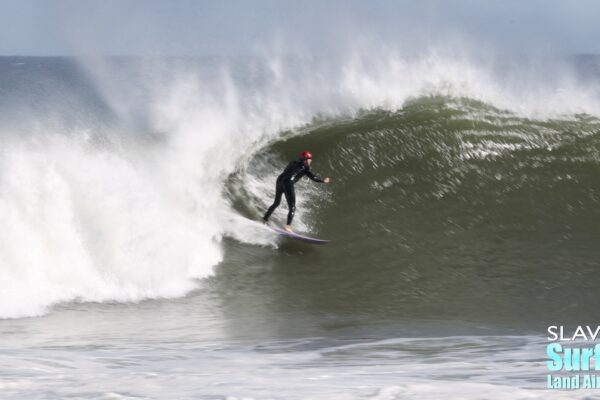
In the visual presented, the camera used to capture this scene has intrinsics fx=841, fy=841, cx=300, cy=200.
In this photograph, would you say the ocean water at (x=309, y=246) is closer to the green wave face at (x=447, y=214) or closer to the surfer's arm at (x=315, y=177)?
the green wave face at (x=447, y=214)

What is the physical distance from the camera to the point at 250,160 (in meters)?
13.1

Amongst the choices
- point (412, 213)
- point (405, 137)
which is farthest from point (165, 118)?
point (412, 213)

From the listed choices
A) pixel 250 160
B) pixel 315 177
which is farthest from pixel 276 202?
pixel 250 160

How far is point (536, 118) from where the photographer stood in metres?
15.4

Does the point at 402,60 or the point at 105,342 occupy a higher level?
the point at 402,60

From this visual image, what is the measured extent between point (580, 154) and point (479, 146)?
1.65 metres

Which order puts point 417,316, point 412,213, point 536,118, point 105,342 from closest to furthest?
point 105,342 → point 417,316 → point 412,213 → point 536,118

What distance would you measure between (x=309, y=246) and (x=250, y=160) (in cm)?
269

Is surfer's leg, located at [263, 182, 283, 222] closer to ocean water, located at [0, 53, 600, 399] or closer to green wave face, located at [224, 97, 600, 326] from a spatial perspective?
ocean water, located at [0, 53, 600, 399]

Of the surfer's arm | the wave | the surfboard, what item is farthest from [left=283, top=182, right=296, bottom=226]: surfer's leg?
the wave

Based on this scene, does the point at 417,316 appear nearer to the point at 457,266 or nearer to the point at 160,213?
the point at 457,266

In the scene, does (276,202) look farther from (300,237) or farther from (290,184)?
(300,237)

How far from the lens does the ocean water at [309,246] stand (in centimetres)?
594

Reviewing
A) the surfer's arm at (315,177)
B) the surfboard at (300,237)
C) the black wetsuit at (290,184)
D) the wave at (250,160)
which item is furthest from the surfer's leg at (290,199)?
the wave at (250,160)
